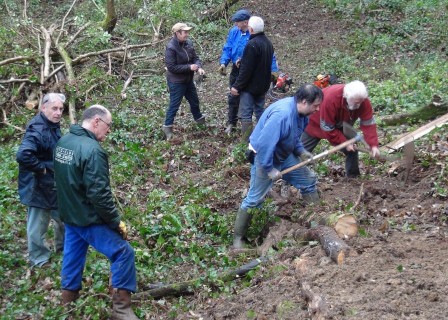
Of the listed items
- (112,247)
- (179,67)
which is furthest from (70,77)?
(112,247)

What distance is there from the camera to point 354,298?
4617mm

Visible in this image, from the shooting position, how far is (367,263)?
16.9ft

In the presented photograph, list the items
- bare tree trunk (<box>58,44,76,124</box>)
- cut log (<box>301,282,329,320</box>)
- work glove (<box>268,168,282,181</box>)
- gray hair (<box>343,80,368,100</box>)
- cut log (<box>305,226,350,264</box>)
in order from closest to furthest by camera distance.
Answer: cut log (<box>301,282,329,320</box>) < cut log (<box>305,226,350,264</box>) < work glove (<box>268,168,282,181</box>) < gray hair (<box>343,80,368,100</box>) < bare tree trunk (<box>58,44,76,124</box>)

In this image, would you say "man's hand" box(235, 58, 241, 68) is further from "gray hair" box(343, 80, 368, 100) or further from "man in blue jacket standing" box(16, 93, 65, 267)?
"man in blue jacket standing" box(16, 93, 65, 267)

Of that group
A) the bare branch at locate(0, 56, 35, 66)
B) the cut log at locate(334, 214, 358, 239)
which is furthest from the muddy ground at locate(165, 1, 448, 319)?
the bare branch at locate(0, 56, 35, 66)

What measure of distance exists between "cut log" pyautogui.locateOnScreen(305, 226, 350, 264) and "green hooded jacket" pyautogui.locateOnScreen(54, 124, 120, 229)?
207cm

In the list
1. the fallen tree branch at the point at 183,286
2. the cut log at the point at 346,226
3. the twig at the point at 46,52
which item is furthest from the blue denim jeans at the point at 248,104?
the twig at the point at 46,52

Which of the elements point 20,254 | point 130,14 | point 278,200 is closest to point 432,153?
point 278,200

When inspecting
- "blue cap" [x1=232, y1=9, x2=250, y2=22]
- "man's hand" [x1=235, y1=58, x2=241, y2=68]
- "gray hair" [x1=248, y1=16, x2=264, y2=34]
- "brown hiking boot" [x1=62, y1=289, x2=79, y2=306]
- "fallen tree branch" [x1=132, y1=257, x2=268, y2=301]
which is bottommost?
"fallen tree branch" [x1=132, y1=257, x2=268, y2=301]

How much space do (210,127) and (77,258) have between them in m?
5.71

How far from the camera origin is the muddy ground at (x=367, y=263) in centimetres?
453

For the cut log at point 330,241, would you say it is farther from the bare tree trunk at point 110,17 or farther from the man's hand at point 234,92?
the bare tree trunk at point 110,17

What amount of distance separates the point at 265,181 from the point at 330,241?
1.21 metres

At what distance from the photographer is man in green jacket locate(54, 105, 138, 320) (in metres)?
5.07
